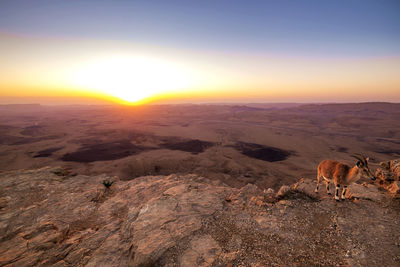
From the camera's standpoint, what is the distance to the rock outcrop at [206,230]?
4648mm

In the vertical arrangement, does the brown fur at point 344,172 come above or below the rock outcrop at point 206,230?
above

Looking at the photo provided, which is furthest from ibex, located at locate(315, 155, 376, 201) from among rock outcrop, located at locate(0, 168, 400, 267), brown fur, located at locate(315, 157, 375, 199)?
rock outcrop, located at locate(0, 168, 400, 267)

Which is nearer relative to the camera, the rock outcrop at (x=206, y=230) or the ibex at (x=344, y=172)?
the rock outcrop at (x=206, y=230)

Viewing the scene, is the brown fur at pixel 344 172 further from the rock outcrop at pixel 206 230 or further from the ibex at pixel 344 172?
the rock outcrop at pixel 206 230

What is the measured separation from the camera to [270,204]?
281 inches

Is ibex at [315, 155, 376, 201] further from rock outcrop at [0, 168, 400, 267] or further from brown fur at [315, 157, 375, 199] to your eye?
A: rock outcrop at [0, 168, 400, 267]

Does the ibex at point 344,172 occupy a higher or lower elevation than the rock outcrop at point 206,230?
higher

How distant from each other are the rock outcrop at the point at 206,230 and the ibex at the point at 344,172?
78 cm

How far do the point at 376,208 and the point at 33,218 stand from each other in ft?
48.7

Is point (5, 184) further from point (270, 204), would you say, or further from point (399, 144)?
point (399, 144)

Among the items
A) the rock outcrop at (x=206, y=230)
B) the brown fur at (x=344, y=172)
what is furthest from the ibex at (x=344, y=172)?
the rock outcrop at (x=206, y=230)

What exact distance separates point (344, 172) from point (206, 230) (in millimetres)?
6176

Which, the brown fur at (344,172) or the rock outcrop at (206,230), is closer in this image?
the rock outcrop at (206,230)

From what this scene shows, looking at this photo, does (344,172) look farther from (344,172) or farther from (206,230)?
(206,230)
